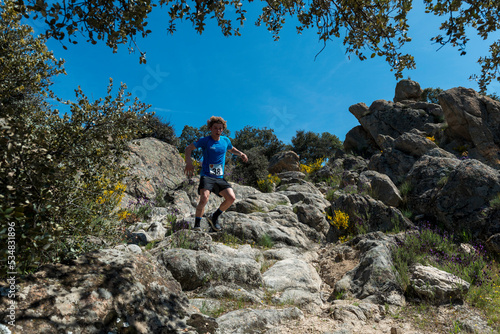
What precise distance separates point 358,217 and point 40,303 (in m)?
8.46

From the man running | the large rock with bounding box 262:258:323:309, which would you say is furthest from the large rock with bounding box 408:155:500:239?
the man running

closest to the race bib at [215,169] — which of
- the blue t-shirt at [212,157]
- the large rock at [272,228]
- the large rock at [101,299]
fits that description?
the blue t-shirt at [212,157]

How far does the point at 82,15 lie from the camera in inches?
129

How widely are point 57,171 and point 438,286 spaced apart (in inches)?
227

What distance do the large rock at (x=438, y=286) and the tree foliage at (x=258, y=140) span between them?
95.5 feet

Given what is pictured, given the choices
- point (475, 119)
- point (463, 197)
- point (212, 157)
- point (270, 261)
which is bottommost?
point (270, 261)

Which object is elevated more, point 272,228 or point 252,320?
point 272,228

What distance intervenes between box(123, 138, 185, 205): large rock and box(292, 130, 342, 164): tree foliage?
24.7m

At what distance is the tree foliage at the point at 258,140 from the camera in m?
34.6

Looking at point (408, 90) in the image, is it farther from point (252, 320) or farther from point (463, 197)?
point (252, 320)

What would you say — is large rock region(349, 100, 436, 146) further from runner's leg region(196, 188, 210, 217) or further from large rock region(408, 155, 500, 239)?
runner's leg region(196, 188, 210, 217)

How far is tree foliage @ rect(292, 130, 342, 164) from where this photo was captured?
117 feet

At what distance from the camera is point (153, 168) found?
453 inches

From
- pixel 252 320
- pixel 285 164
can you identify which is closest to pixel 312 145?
pixel 285 164
